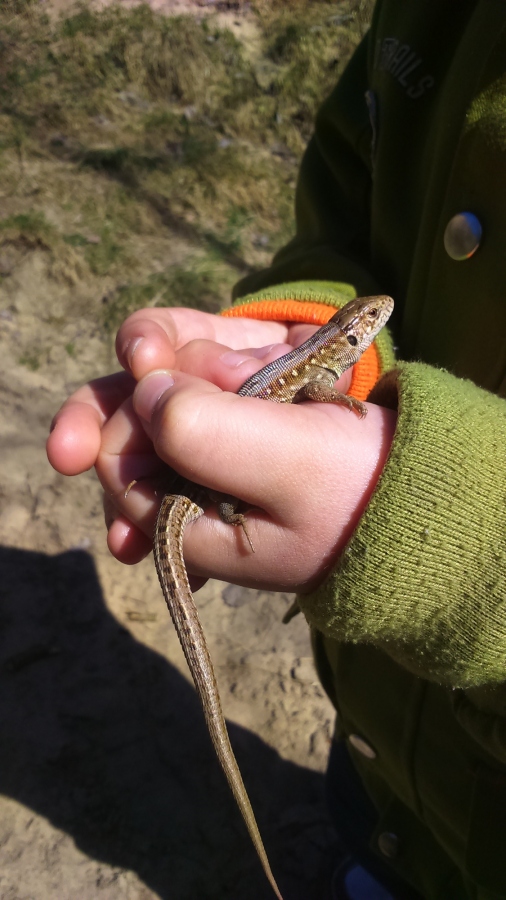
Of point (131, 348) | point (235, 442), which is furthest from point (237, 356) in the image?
point (235, 442)

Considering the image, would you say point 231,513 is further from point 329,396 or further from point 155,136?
point 155,136

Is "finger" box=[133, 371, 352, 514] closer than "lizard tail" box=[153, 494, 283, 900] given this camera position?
Yes

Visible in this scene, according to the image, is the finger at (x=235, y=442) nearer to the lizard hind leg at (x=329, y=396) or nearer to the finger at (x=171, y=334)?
the lizard hind leg at (x=329, y=396)

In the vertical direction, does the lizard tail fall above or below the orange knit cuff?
below

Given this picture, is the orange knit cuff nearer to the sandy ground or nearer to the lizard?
the lizard

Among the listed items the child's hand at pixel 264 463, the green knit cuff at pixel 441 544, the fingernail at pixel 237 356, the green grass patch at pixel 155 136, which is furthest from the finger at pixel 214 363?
the green grass patch at pixel 155 136

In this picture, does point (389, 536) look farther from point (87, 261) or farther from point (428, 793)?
point (87, 261)

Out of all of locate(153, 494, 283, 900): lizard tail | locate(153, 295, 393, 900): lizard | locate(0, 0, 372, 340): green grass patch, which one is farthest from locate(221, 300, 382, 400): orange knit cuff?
locate(0, 0, 372, 340): green grass patch
